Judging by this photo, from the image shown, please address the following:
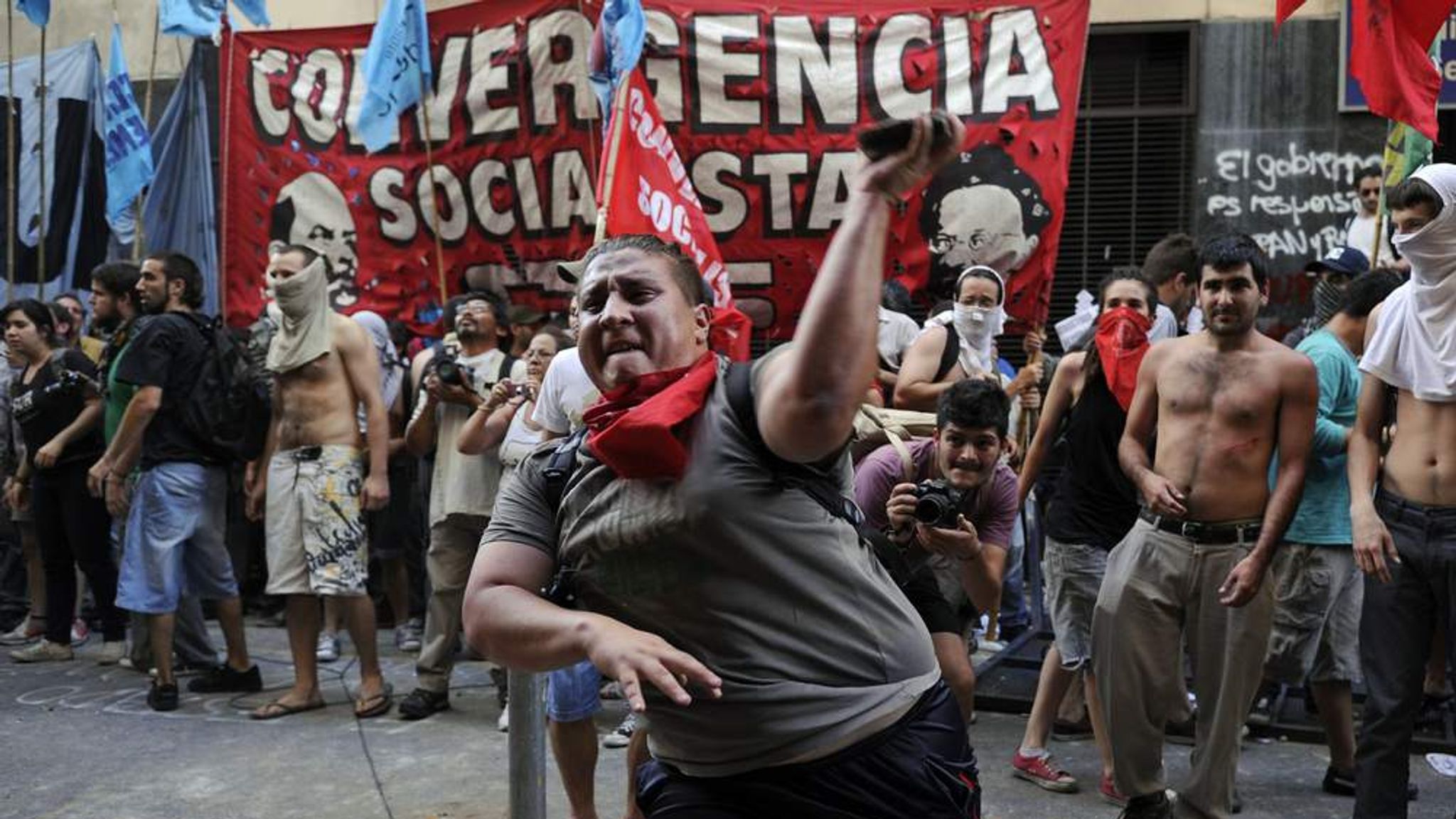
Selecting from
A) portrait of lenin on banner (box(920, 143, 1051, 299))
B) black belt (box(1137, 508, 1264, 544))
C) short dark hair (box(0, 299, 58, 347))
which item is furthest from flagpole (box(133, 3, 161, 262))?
black belt (box(1137, 508, 1264, 544))

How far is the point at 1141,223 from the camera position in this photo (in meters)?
11.9

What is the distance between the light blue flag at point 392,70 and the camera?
314 inches

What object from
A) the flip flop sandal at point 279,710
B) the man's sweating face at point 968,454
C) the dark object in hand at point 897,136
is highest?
the dark object in hand at point 897,136

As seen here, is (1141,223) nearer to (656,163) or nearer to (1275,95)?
(1275,95)

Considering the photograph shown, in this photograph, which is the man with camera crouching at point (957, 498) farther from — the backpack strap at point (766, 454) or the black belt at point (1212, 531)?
the backpack strap at point (766, 454)

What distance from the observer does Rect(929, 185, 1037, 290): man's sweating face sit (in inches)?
289

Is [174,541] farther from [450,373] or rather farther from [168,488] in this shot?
Answer: [450,373]

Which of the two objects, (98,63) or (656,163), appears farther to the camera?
(98,63)

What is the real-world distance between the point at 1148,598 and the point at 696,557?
300 centimetres

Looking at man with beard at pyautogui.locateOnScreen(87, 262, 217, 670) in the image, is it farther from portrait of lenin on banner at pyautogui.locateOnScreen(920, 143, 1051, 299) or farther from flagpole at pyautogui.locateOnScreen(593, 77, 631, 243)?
portrait of lenin on banner at pyautogui.locateOnScreen(920, 143, 1051, 299)

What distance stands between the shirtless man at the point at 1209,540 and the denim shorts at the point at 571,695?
169 centimetres

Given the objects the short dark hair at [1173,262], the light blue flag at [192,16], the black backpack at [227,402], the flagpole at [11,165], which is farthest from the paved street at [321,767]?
the flagpole at [11,165]

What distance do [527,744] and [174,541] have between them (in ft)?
10.9

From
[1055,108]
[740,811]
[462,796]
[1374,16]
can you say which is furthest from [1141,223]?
[740,811]
